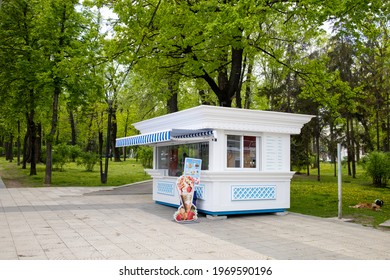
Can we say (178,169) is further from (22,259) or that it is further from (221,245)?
(22,259)

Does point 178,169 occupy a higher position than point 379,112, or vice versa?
point 379,112

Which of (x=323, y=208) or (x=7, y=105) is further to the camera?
(x=7, y=105)

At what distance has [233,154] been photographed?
10734 mm

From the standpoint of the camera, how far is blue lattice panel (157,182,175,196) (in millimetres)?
12031

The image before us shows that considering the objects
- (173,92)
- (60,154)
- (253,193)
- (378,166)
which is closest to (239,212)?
(253,193)

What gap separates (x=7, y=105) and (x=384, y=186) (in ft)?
78.2

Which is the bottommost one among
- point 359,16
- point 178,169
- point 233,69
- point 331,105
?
point 178,169

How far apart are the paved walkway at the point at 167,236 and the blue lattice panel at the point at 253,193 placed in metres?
0.55

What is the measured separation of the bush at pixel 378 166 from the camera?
2084 cm

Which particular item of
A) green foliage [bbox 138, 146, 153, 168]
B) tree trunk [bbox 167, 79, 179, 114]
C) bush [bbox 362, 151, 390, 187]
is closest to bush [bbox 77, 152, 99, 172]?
green foliage [bbox 138, 146, 153, 168]

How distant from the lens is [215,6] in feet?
41.5
